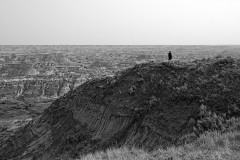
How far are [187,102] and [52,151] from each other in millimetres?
7553

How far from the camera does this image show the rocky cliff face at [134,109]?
39.5 ft

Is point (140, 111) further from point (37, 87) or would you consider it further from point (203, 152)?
point (37, 87)

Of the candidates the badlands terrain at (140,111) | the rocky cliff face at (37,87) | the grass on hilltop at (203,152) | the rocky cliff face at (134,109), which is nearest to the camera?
the grass on hilltop at (203,152)

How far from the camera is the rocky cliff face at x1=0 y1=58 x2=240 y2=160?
39.5 ft

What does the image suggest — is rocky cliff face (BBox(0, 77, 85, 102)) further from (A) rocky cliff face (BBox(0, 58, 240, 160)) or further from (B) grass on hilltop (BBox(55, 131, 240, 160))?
(B) grass on hilltop (BBox(55, 131, 240, 160))

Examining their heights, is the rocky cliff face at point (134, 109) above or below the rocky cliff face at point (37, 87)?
above

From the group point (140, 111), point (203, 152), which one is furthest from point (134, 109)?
point (203, 152)

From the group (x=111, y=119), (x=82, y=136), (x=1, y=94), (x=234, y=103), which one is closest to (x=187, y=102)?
(x=234, y=103)

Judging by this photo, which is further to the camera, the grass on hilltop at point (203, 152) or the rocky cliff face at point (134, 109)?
the rocky cliff face at point (134, 109)

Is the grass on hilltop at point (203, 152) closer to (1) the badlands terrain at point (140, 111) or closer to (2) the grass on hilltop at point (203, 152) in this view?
(2) the grass on hilltop at point (203, 152)

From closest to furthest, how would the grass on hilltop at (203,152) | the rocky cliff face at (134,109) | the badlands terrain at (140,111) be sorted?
1. the grass on hilltop at (203,152)
2. the badlands terrain at (140,111)
3. the rocky cliff face at (134,109)

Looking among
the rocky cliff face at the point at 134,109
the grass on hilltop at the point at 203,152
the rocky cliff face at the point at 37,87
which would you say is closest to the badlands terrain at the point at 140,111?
the rocky cliff face at the point at 134,109

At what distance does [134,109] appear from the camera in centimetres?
1382

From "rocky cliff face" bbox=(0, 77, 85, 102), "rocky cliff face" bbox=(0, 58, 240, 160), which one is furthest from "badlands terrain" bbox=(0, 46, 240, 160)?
"rocky cliff face" bbox=(0, 77, 85, 102)
